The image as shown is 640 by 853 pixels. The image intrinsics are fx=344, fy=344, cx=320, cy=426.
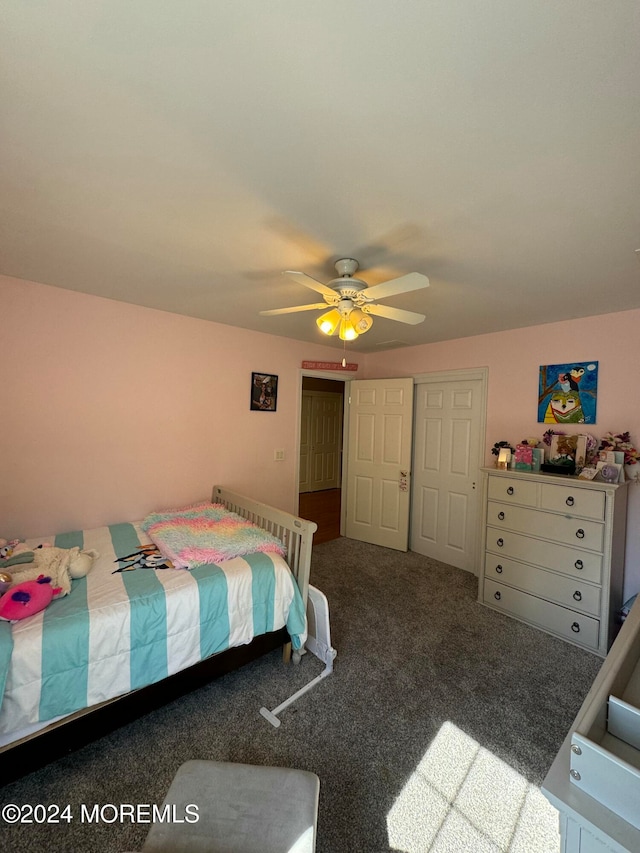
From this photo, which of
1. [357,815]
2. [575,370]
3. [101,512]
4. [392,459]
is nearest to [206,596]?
[357,815]

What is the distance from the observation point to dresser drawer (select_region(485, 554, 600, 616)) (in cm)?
235

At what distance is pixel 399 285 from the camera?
4.99ft

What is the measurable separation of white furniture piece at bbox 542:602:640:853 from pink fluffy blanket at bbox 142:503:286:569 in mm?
1670

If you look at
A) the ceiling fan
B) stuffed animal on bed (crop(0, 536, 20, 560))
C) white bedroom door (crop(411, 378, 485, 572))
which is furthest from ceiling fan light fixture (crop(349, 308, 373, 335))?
stuffed animal on bed (crop(0, 536, 20, 560))

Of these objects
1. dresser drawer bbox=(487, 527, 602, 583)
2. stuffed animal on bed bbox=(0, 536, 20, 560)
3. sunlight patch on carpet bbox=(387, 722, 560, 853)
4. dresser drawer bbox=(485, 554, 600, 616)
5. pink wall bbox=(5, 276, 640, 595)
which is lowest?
sunlight patch on carpet bbox=(387, 722, 560, 853)

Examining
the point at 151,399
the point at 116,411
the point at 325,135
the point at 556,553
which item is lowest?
the point at 556,553

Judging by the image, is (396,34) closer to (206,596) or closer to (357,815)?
(206,596)

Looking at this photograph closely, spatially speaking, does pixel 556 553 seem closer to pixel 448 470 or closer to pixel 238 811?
pixel 448 470

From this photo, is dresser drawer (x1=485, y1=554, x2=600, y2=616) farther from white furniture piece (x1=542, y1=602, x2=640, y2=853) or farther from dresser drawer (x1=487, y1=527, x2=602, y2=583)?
white furniture piece (x1=542, y1=602, x2=640, y2=853)

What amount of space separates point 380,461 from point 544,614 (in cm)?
207

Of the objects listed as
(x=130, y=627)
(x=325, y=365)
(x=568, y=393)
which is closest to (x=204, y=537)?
(x=130, y=627)

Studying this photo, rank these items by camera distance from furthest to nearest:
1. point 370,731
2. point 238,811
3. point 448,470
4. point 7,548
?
point 448,470, point 7,548, point 370,731, point 238,811

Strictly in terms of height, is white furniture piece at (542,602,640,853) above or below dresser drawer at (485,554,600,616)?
above

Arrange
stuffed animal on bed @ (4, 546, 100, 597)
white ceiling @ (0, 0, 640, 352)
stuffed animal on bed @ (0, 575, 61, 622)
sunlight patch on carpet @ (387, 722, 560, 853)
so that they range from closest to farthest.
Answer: white ceiling @ (0, 0, 640, 352)
sunlight patch on carpet @ (387, 722, 560, 853)
stuffed animal on bed @ (0, 575, 61, 622)
stuffed animal on bed @ (4, 546, 100, 597)
